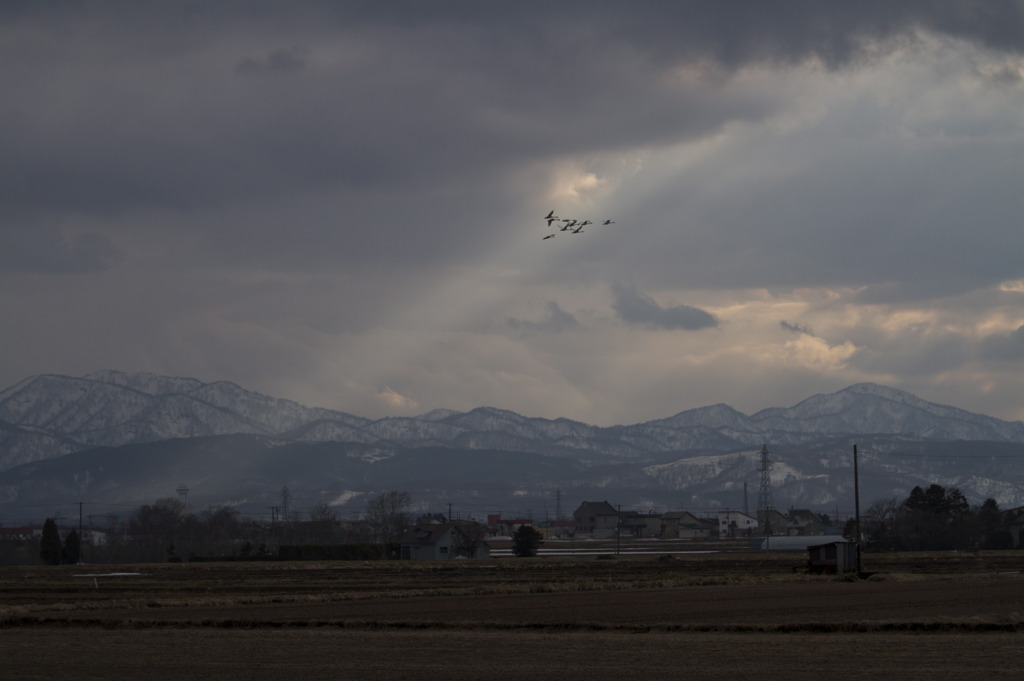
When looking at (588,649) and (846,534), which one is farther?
(846,534)

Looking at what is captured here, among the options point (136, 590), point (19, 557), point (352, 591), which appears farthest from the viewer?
point (19, 557)

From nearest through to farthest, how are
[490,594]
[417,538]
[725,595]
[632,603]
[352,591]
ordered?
[632,603] < [725,595] < [490,594] < [352,591] < [417,538]

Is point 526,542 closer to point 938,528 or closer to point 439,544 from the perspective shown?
point 439,544

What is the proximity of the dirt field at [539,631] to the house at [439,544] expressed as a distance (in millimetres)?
62755

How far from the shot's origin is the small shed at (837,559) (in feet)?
214

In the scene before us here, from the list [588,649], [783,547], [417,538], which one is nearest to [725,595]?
[588,649]

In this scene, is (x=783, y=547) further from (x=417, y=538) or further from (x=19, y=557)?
(x=19, y=557)

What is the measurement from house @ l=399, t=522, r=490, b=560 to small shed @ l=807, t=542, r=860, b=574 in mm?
62152

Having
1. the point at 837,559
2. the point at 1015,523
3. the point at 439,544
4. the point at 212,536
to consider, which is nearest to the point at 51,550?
the point at 439,544

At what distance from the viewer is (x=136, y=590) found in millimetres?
64438

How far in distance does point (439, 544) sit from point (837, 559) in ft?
216

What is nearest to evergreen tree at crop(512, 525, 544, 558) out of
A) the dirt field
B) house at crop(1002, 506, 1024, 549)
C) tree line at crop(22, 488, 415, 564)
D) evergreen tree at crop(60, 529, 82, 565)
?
tree line at crop(22, 488, 415, 564)

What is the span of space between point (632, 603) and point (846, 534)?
296 ft

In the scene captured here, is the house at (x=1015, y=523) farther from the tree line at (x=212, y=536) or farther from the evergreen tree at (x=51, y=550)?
the evergreen tree at (x=51, y=550)
